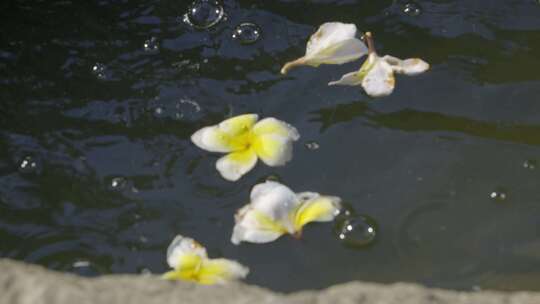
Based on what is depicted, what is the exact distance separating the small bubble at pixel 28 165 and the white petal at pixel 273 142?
1.25ft

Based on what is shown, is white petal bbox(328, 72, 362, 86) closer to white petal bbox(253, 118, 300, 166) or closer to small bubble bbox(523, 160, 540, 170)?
white petal bbox(253, 118, 300, 166)

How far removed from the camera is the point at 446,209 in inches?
56.6

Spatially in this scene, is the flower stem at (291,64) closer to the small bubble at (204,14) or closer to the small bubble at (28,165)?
the small bubble at (204,14)

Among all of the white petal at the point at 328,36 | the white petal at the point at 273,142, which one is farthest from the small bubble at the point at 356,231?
the white petal at the point at 328,36

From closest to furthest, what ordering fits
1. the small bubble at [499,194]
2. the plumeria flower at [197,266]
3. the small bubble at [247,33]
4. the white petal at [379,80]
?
the plumeria flower at [197,266]
the small bubble at [499,194]
the white petal at [379,80]
the small bubble at [247,33]

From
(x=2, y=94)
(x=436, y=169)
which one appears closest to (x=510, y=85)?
(x=436, y=169)

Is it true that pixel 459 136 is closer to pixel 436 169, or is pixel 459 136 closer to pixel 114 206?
pixel 436 169

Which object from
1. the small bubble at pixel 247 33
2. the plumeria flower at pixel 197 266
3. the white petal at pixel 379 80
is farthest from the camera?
the small bubble at pixel 247 33

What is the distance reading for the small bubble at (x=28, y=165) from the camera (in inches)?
59.9

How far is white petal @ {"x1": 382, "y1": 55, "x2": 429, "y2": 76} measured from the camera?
1.60 meters

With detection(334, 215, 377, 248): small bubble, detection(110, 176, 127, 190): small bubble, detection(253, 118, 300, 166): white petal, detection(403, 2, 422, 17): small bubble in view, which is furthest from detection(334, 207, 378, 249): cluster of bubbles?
detection(403, 2, 422, 17): small bubble

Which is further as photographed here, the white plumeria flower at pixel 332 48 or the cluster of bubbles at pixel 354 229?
the white plumeria flower at pixel 332 48

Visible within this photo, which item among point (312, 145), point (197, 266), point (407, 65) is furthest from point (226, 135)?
point (407, 65)

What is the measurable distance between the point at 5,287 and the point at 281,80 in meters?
0.67
